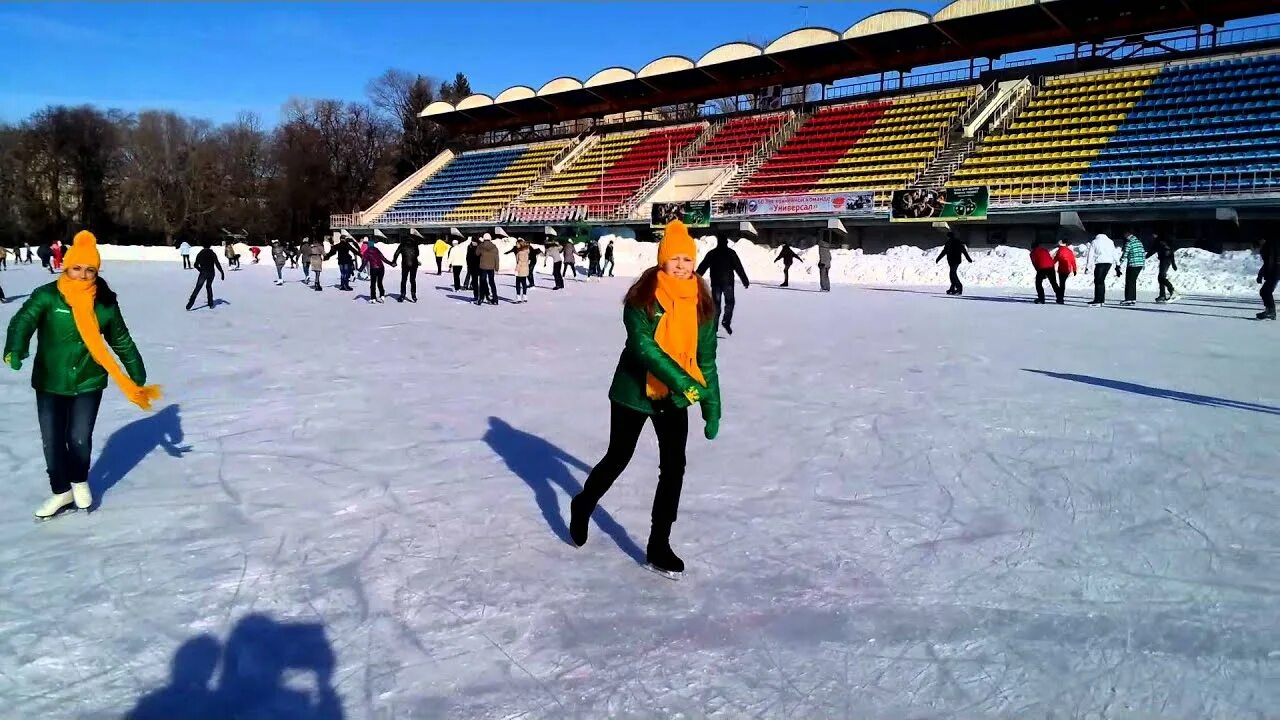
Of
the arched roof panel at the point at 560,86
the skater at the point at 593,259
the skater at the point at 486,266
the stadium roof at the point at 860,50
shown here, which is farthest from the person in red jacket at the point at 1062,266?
the arched roof panel at the point at 560,86

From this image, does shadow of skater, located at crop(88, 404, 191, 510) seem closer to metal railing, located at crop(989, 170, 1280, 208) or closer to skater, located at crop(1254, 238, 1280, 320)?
skater, located at crop(1254, 238, 1280, 320)

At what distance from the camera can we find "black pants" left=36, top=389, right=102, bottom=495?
3.80m

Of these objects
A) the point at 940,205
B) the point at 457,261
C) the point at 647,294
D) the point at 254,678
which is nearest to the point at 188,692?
the point at 254,678

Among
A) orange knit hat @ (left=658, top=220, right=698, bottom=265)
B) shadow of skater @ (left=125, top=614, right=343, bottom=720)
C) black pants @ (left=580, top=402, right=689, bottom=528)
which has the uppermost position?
orange knit hat @ (left=658, top=220, right=698, bottom=265)

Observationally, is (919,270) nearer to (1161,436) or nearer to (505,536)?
(1161,436)

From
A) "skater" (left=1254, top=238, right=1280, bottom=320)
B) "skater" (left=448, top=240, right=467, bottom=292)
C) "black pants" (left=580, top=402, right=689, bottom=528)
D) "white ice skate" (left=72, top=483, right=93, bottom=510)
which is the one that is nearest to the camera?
"black pants" (left=580, top=402, right=689, bottom=528)

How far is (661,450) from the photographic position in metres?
3.26

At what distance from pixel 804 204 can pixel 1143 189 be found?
9635 mm

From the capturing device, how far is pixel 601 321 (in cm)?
1317

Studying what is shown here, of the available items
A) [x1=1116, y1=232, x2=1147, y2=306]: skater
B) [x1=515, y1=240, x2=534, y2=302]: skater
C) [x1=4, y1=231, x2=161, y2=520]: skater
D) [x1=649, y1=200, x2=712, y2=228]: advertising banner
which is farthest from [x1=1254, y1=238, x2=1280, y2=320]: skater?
[x1=649, y1=200, x2=712, y2=228]: advertising banner

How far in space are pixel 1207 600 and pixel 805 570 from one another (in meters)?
1.44

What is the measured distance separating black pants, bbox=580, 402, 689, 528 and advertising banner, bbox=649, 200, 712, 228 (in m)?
27.2

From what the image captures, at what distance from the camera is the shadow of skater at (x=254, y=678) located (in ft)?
8.11

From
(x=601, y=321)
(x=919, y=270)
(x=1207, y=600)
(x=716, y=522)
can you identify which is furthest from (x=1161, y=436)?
(x=919, y=270)
